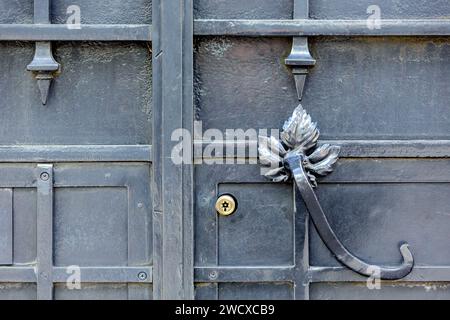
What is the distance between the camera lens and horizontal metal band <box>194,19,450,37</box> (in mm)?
1412

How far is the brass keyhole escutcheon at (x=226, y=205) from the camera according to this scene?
4.73 ft

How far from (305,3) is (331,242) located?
0.61 m

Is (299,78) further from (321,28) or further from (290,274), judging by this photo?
(290,274)

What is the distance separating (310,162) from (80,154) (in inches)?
23.3

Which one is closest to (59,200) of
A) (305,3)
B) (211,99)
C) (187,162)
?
(187,162)

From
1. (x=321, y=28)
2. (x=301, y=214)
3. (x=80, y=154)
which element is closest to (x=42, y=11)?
(x=80, y=154)

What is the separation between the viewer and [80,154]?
4.71 ft

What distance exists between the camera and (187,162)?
1.43 metres

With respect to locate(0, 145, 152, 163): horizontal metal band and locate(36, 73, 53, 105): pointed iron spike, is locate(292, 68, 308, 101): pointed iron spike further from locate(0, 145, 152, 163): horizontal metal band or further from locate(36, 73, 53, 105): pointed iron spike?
locate(36, 73, 53, 105): pointed iron spike

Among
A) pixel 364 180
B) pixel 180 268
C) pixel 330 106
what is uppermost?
pixel 330 106

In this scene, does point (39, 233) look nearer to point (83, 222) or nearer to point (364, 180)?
point (83, 222)

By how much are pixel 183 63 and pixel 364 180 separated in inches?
21.8

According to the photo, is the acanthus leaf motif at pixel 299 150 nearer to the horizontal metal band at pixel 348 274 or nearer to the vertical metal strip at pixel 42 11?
the horizontal metal band at pixel 348 274

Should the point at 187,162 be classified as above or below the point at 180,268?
above
